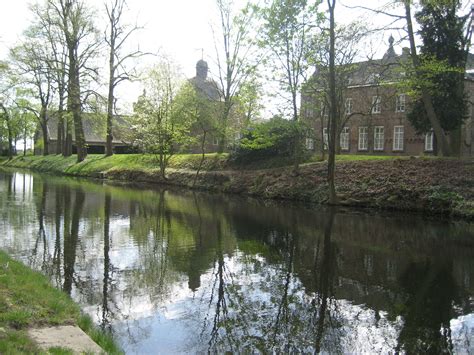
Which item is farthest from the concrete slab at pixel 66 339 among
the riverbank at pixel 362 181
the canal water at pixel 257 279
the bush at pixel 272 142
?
the bush at pixel 272 142

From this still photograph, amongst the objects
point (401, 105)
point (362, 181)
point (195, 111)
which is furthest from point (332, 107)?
point (401, 105)

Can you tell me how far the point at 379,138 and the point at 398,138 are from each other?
1850mm

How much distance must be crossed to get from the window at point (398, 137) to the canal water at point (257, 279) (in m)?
25.5

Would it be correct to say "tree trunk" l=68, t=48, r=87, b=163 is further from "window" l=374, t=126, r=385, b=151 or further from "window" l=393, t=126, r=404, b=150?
"window" l=393, t=126, r=404, b=150

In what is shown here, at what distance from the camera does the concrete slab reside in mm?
4332

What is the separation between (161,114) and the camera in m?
31.7

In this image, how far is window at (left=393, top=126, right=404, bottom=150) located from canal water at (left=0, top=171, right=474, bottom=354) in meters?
25.5

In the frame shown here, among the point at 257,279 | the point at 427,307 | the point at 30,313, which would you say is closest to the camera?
the point at 30,313

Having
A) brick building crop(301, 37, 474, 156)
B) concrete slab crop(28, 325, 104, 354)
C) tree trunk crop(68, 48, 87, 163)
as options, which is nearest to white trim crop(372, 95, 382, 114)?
brick building crop(301, 37, 474, 156)

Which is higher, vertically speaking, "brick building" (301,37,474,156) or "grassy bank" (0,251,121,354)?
"brick building" (301,37,474,156)

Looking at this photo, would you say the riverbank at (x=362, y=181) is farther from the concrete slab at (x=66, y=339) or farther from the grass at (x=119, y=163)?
the concrete slab at (x=66, y=339)

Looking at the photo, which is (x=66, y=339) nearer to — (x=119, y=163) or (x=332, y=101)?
(x=332, y=101)

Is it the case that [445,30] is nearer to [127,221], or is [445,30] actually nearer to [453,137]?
[453,137]

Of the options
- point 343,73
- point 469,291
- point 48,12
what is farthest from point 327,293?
point 48,12
